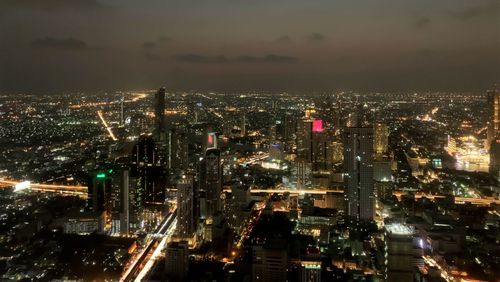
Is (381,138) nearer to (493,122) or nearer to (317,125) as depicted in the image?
(317,125)

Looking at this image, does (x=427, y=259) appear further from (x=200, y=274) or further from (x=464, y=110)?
(x=464, y=110)

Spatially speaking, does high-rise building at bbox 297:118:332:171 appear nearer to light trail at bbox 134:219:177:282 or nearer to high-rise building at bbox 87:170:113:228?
light trail at bbox 134:219:177:282

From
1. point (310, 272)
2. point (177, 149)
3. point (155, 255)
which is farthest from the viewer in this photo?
point (177, 149)

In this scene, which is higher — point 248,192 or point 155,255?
point 248,192

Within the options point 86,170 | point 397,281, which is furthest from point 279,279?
point 86,170

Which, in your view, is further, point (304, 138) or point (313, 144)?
point (304, 138)

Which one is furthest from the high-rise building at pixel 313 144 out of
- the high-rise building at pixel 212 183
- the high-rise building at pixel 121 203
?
the high-rise building at pixel 121 203

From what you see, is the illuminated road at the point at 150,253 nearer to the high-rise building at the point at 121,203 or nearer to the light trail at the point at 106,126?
the high-rise building at the point at 121,203

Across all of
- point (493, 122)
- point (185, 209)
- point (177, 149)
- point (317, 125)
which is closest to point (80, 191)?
point (177, 149)
